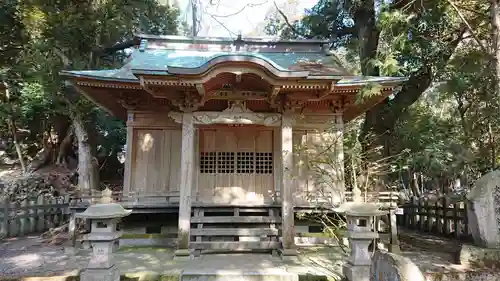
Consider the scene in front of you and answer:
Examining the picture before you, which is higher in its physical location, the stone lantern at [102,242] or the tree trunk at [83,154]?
the tree trunk at [83,154]

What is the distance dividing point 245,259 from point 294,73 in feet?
13.4

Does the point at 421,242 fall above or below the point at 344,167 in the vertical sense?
below

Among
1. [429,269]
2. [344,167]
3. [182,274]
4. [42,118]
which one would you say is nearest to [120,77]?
[182,274]

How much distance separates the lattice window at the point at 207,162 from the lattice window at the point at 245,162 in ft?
2.25

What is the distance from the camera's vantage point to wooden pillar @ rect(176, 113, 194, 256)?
7.24m

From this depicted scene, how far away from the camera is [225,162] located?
9.33 m

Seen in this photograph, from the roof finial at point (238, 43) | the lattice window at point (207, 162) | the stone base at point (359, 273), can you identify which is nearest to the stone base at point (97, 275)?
the stone base at point (359, 273)

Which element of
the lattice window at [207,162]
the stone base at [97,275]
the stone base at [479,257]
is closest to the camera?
the stone base at [97,275]

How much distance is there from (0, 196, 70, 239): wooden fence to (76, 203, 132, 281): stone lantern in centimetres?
606

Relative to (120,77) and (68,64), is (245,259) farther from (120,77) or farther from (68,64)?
(68,64)

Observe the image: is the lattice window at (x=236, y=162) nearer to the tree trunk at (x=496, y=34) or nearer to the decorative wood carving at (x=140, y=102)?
the decorative wood carving at (x=140, y=102)

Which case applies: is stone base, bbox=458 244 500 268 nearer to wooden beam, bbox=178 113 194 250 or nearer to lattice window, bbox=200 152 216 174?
wooden beam, bbox=178 113 194 250

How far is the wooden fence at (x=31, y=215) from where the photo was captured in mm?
9703

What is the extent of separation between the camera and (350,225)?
19.2 feet
